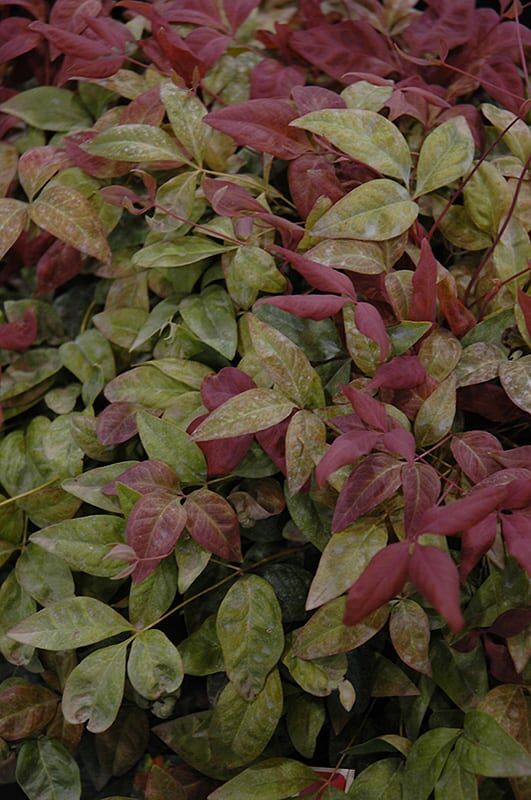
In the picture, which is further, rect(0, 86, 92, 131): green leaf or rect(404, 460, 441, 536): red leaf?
rect(0, 86, 92, 131): green leaf

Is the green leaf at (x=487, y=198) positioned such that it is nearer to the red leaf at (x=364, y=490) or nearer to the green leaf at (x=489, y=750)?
the red leaf at (x=364, y=490)

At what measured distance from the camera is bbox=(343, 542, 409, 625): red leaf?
0.52m

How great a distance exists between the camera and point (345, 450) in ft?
1.90

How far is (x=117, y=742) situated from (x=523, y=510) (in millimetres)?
396

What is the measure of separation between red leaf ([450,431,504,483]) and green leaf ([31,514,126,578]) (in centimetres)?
26

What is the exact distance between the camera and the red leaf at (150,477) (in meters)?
0.67

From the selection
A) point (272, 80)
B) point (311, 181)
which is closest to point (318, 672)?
point (311, 181)

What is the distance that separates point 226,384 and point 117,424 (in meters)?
0.11

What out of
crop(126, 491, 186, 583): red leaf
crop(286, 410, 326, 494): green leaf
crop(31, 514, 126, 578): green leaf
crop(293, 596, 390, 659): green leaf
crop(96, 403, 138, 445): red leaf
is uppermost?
crop(286, 410, 326, 494): green leaf

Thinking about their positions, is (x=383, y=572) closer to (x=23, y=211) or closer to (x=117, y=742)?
(x=117, y=742)

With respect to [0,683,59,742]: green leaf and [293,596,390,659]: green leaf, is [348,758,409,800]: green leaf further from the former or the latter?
[0,683,59,742]: green leaf

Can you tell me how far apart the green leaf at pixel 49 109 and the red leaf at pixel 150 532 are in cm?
45

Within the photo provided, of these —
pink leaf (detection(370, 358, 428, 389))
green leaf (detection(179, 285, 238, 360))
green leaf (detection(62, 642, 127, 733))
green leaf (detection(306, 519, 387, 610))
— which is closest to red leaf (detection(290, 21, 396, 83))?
green leaf (detection(179, 285, 238, 360))

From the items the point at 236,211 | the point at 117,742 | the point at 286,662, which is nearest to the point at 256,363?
the point at 236,211
